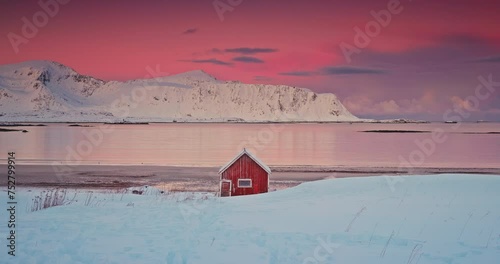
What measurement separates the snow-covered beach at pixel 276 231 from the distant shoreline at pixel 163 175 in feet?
83.0

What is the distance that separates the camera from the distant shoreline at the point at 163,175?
43.0 m

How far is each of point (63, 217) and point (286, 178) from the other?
38517 mm

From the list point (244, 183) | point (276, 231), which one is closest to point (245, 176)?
point (244, 183)

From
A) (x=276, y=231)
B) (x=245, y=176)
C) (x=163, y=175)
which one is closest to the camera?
(x=276, y=231)

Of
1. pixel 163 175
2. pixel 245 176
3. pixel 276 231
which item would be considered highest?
pixel 245 176

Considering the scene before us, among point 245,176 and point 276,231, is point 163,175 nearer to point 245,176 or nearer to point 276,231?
point 245,176

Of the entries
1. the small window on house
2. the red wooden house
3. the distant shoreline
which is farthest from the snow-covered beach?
the distant shoreline

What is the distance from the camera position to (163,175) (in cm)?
5238

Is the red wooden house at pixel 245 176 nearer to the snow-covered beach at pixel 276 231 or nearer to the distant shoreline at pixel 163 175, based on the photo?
the distant shoreline at pixel 163 175

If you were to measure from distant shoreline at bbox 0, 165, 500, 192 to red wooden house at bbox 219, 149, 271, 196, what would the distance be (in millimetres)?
7333

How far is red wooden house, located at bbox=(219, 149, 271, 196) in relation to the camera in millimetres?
32906

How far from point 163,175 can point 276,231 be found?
41.7m

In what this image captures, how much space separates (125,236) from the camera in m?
11.4

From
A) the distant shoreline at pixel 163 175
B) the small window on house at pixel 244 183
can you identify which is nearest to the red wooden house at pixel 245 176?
the small window on house at pixel 244 183
